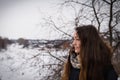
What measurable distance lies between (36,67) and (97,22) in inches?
70.2

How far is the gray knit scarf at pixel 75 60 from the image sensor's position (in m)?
1.44

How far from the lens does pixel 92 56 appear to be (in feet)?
4.44

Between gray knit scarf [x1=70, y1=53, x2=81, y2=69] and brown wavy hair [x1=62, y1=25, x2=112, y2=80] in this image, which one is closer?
brown wavy hair [x1=62, y1=25, x2=112, y2=80]

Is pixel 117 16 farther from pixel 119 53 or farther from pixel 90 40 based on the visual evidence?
pixel 90 40

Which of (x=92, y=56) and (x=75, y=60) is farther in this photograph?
(x=75, y=60)

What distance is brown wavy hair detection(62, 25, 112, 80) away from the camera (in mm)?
1344

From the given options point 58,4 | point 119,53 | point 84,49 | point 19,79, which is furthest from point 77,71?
point 19,79

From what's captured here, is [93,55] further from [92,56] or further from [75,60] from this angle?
[75,60]

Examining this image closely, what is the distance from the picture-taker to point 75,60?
1478 mm

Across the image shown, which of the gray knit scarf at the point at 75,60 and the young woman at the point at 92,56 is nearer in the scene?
the young woman at the point at 92,56

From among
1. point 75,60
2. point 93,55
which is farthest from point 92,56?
point 75,60

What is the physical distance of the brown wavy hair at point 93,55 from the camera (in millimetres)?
1344

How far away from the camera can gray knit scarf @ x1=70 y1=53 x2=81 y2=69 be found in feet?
4.74

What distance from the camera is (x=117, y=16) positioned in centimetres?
523
